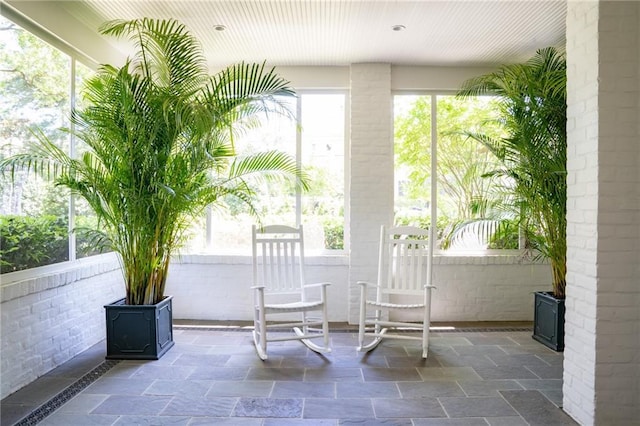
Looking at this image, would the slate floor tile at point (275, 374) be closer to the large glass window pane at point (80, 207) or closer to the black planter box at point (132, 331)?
the black planter box at point (132, 331)

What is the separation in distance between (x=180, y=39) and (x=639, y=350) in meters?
3.44

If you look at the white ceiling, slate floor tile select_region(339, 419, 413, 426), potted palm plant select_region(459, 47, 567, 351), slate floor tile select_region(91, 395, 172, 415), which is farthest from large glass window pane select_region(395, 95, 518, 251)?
slate floor tile select_region(91, 395, 172, 415)

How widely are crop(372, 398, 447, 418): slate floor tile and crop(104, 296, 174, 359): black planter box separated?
1.73 metres

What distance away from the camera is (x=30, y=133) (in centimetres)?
298

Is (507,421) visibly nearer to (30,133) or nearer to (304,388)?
(304,388)

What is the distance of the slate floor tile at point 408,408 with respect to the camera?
8.34 ft

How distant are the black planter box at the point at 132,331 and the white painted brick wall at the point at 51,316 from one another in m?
0.31

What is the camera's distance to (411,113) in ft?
15.4

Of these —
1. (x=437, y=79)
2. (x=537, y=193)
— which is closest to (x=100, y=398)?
(x=537, y=193)

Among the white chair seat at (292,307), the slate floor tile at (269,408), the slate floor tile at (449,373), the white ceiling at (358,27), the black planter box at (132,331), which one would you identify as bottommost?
the slate floor tile at (269,408)

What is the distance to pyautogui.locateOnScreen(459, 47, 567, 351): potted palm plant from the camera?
3529 millimetres

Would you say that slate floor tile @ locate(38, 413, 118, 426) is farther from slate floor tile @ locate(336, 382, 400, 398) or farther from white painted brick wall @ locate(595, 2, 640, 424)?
white painted brick wall @ locate(595, 2, 640, 424)

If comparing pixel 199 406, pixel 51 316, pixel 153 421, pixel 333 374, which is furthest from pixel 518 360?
pixel 51 316

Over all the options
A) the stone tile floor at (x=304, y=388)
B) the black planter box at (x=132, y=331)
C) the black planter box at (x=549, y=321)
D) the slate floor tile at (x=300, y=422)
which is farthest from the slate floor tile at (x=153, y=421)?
the black planter box at (x=549, y=321)
